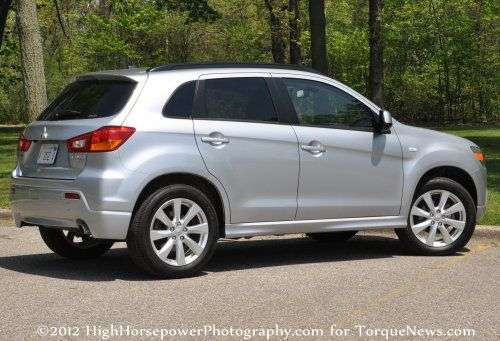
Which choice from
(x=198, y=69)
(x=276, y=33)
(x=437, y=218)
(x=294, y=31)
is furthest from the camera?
(x=276, y=33)

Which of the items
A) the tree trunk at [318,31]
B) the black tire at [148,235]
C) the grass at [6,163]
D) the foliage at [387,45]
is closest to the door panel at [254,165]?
the black tire at [148,235]

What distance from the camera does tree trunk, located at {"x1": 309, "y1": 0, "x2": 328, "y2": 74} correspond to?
753 inches

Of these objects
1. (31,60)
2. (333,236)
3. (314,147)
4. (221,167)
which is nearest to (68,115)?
(221,167)

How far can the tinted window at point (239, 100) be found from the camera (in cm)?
838

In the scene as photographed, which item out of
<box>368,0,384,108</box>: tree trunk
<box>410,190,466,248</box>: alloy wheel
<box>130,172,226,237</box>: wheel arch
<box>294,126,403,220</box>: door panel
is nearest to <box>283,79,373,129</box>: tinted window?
<box>294,126,403,220</box>: door panel

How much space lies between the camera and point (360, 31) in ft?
152

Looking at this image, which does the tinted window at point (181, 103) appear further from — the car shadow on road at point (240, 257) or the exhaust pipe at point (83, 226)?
the car shadow on road at point (240, 257)

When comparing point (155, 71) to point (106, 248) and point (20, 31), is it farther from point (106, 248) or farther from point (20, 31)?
point (20, 31)

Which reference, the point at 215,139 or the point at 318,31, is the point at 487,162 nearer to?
the point at 318,31

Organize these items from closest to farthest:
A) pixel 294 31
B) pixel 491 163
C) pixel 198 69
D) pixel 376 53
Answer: pixel 198 69, pixel 491 163, pixel 376 53, pixel 294 31

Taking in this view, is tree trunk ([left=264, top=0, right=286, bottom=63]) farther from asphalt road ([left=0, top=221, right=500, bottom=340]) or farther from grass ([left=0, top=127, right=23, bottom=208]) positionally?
asphalt road ([left=0, top=221, right=500, bottom=340])

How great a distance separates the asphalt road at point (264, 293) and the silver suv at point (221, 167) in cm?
36

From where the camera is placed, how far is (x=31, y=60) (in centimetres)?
1752

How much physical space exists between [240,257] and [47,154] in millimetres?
2197
